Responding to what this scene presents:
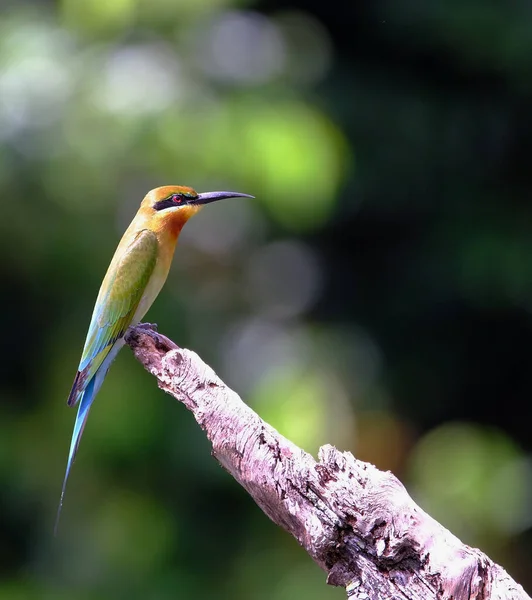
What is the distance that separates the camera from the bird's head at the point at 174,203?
3.67 m

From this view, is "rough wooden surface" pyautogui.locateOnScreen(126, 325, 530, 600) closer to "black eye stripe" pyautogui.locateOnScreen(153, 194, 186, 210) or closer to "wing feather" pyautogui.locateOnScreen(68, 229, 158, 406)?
"wing feather" pyautogui.locateOnScreen(68, 229, 158, 406)

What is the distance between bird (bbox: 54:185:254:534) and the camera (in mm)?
3396

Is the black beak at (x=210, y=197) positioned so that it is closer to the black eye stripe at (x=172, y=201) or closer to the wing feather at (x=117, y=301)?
the black eye stripe at (x=172, y=201)

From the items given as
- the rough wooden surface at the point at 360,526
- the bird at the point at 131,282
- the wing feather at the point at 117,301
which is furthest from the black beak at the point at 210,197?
the rough wooden surface at the point at 360,526

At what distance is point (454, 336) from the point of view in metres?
6.71

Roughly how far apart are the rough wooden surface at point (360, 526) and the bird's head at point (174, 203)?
1.43 m

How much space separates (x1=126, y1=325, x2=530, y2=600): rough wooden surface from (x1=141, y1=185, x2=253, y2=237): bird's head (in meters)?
1.43

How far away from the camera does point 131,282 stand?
353 centimetres

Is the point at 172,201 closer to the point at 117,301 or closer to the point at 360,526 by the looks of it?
the point at 117,301

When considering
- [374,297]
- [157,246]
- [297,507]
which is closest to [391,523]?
[297,507]

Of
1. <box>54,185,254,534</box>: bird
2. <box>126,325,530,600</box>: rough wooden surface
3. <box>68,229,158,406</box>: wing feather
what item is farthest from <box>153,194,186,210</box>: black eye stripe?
<box>126,325,530,600</box>: rough wooden surface

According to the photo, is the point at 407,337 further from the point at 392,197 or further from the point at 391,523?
the point at 391,523

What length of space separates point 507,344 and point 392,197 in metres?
1.22

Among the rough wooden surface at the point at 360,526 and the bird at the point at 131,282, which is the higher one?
the rough wooden surface at the point at 360,526
